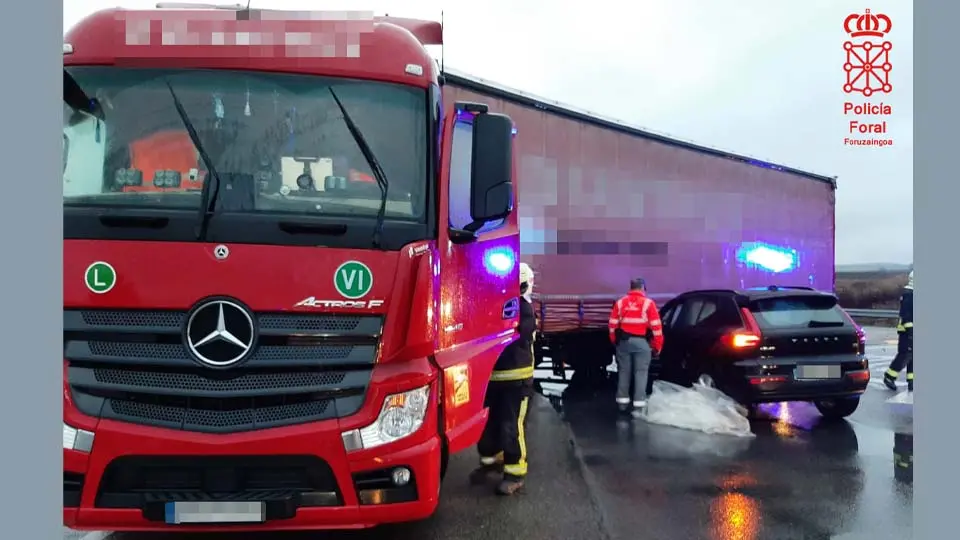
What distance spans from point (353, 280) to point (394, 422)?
698 millimetres

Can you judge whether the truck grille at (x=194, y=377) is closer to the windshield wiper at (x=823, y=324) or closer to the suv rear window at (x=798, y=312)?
the suv rear window at (x=798, y=312)

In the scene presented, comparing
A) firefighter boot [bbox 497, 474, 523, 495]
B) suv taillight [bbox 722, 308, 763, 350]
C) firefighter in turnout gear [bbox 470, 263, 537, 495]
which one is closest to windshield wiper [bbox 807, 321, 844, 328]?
suv taillight [bbox 722, 308, 763, 350]

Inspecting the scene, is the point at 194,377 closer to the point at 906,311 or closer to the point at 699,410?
the point at 699,410

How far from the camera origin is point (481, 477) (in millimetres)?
5133

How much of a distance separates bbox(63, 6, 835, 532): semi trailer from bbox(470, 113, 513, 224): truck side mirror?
0.04 feet

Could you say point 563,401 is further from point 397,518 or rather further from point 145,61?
point 145,61

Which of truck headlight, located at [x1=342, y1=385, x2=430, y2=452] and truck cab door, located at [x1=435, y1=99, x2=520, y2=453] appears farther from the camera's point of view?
truck cab door, located at [x1=435, y1=99, x2=520, y2=453]

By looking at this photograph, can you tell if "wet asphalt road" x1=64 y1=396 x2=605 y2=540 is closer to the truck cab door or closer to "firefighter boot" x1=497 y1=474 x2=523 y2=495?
"firefighter boot" x1=497 y1=474 x2=523 y2=495

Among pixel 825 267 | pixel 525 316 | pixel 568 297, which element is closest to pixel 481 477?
pixel 525 316

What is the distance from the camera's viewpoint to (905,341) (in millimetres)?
9094

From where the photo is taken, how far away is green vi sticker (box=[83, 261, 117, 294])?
2930mm

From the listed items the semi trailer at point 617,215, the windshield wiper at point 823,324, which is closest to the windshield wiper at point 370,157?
the semi trailer at point 617,215

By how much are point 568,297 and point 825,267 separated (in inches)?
212

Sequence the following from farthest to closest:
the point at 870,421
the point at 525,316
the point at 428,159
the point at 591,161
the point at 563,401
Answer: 1. the point at 563,401
2. the point at 591,161
3. the point at 870,421
4. the point at 525,316
5. the point at 428,159
